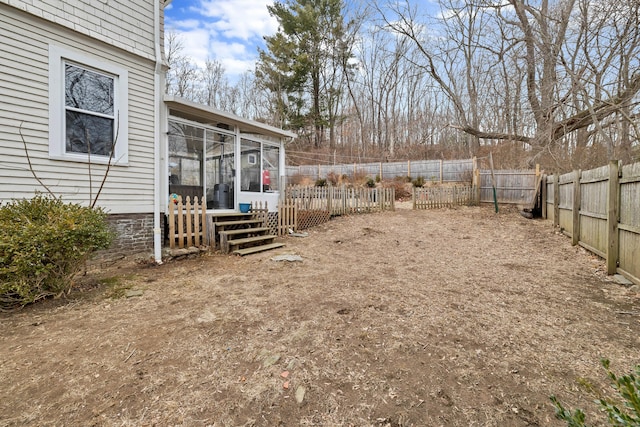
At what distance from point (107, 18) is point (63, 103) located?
5.74 feet

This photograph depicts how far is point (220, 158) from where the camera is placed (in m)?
7.10

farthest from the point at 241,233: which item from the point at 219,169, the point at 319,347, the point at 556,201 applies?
the point at 556,201

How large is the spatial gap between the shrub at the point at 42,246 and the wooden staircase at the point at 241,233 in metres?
2.44

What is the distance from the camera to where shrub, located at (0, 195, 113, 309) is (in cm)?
311

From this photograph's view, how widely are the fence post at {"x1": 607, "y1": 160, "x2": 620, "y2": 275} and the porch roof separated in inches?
270

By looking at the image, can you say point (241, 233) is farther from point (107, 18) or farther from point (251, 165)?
point (107, 18)

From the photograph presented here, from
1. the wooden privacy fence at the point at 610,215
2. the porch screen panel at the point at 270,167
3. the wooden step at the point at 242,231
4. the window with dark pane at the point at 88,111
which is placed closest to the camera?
the wooden privacy fence at the point at 610,215

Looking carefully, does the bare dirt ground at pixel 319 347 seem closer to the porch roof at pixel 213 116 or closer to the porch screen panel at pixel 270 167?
the porch roof at pixel 213 116

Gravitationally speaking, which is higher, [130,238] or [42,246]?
[42,246]

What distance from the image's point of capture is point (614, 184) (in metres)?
4.30

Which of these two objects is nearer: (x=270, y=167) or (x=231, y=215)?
(x=231, y=215)

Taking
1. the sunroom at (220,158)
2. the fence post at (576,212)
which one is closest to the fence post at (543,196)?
the fence post at (576,212)

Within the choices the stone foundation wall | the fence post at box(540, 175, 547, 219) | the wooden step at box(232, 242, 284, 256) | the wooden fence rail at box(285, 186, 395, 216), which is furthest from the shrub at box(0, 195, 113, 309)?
the fence post at box(540, 175, 547, 219)

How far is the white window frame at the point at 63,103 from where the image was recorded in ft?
14.5
